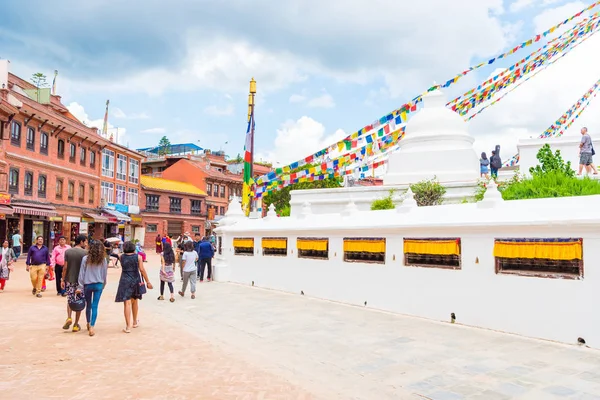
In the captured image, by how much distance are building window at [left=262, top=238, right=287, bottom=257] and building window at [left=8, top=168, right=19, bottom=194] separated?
1965 centimetres

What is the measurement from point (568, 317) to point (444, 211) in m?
3.19

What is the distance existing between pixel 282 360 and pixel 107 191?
121ft

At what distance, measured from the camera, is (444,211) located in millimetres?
10602

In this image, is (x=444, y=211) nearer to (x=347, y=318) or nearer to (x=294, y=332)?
(x=347, y=318)

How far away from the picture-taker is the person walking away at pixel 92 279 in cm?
877

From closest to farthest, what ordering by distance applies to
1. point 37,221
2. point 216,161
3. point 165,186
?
point 37,221, point 165,186, point 216,161

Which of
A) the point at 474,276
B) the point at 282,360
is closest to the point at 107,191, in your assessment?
the point at 474,276

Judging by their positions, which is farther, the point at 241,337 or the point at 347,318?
the point at 347,318

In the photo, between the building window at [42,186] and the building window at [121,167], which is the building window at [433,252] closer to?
the building window at [42,186]

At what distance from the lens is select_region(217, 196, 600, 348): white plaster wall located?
816 centimetres

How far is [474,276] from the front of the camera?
9.67 m

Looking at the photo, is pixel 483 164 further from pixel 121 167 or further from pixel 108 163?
pixel 121 167

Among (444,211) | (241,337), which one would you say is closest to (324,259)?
(444,211)

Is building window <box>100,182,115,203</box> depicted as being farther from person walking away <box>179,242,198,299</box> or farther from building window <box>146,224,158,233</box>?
person walking away <box>179,242,198,299</box>
